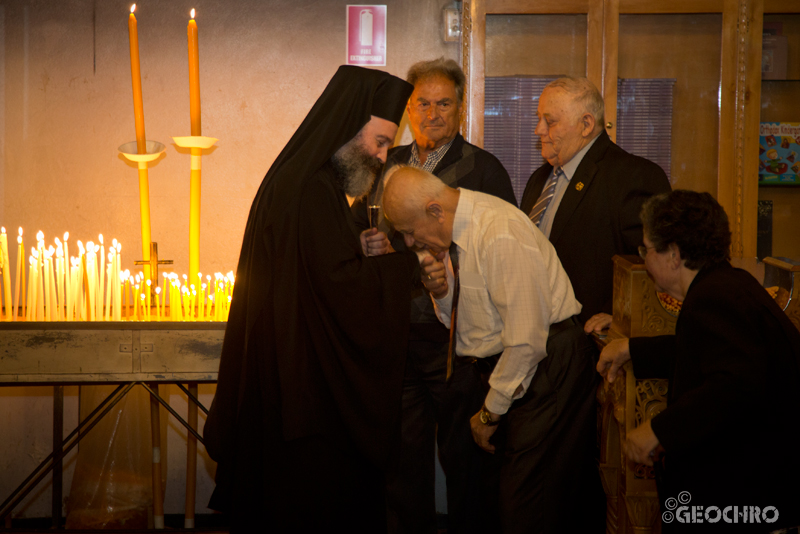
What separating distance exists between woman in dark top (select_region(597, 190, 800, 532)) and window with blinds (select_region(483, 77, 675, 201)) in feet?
5.73

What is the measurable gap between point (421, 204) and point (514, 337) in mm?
519

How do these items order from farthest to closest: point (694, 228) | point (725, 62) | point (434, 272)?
point (725, 62) < point (434, 272) < point (694, 228)

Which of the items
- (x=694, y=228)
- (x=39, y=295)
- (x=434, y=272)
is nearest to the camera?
(x=694, y=228)

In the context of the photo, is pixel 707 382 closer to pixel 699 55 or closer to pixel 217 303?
pixel 217 303

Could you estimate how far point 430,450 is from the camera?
3029 mm

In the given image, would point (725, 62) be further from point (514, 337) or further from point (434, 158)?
point (514, 337)

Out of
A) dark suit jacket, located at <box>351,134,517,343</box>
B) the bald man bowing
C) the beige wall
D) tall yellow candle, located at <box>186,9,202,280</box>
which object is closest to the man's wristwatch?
the bald man bowing

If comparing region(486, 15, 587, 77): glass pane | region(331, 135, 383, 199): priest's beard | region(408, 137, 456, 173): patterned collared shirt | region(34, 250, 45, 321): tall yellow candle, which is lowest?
region(34, 250, 45, 321): tall yellow candle

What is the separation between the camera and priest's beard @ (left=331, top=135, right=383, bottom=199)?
8.23 ft

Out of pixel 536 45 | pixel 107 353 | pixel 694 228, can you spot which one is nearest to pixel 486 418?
pixel 694 228

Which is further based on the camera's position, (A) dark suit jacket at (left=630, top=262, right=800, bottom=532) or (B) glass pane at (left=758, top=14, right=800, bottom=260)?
(B) glass pane at (left=758, top=14, right=800, bottom=260)

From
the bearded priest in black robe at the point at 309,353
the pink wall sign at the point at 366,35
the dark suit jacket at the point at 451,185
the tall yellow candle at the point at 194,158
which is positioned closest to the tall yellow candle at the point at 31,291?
the tall yellow candle at the point at 194,158

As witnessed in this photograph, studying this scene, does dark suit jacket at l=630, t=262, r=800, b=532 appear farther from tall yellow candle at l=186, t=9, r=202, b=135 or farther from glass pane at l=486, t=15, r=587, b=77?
tall yellow candle at l=186, t=9, r=202, b=135

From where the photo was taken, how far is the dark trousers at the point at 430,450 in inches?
114
